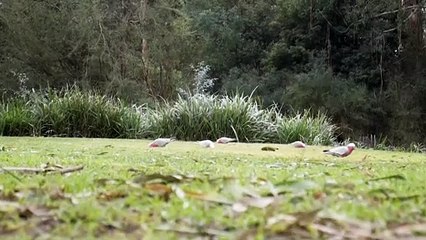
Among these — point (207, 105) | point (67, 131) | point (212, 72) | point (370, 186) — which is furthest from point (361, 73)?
point (370, 186)

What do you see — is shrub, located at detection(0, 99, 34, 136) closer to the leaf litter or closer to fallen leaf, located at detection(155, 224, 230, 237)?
the leaf litter

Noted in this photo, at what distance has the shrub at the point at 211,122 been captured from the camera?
26.1 feet

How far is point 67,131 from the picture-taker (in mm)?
8219

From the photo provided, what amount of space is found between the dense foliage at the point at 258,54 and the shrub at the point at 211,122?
3.43 meters

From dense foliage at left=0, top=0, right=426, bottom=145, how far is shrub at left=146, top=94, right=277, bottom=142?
3.43 meters

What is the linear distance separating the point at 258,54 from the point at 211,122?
27.1ft

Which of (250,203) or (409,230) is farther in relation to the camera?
(250,203)

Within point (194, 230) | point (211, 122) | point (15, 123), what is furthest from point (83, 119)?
point (194, 230)

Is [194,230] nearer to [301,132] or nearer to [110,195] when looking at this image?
[110,195]

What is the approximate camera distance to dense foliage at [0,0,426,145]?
1182cm

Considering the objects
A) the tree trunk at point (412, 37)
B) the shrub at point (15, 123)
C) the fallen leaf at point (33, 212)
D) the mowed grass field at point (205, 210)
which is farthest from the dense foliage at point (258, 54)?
the fallen leaf at point (33, 212)

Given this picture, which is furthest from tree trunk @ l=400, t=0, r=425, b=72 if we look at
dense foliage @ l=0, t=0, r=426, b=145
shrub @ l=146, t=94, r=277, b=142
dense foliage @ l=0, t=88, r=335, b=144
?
shrub @ l=146, t=94, r=277, b=142

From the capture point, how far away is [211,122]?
26.2 ft

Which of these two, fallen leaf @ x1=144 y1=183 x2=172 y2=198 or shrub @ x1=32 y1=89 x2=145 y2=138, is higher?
fallen leaf @ x1=144 y1=183 x2=172 y2=198
